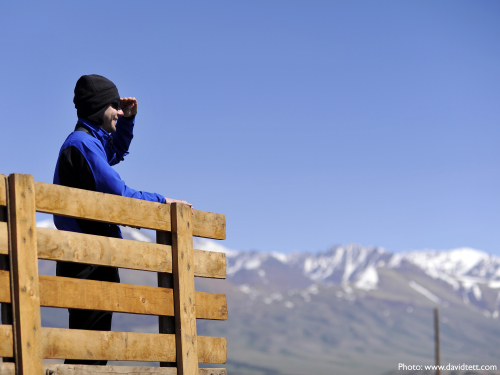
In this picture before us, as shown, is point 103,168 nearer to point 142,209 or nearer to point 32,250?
point 142,209

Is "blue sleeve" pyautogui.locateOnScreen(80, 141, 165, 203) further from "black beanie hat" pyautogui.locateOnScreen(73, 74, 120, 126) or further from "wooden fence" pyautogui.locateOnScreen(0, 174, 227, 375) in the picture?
"black beanie hat" pyautogui.locateOnScreen(73, 74, 120, 126)

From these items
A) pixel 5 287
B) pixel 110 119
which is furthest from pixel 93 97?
pixel 5 287

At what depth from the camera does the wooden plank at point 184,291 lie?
18.3 ft

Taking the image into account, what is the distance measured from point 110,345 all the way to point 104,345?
5 cm

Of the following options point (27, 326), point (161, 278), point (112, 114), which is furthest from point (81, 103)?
point (27, 326)

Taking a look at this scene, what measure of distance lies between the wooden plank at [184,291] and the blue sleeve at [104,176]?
38cm

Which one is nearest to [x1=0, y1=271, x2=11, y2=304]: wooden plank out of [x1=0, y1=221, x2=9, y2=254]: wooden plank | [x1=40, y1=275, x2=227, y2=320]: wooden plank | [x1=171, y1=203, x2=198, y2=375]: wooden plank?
[x1=0, y1=221, x2=9, y2=254]: wooden plank

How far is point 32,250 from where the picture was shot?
464 centimetres

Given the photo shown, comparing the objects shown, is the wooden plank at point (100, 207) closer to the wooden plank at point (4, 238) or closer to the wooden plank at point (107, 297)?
the wooden plank at point (4, 238)

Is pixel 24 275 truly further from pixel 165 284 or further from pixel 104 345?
pixel 165 284

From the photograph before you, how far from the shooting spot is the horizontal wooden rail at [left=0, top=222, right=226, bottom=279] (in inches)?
191

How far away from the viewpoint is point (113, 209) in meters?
5.42

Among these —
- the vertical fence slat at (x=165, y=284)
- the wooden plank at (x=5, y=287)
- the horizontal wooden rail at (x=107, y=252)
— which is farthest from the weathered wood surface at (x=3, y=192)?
the vertical fence slat at (x=165, y=284)

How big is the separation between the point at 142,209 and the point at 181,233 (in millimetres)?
399
